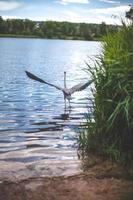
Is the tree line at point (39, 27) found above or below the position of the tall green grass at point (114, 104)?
above

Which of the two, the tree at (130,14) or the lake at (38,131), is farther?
the tree at (130,14)

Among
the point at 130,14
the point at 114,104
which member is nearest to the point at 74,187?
the point at 114,104

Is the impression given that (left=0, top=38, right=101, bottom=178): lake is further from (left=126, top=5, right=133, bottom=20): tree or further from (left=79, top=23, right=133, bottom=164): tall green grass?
(left=126, top=5, right=133, bottom=20): tree

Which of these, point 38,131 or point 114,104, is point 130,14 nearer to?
point 114,104

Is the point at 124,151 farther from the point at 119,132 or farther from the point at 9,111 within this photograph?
the point at 9,111

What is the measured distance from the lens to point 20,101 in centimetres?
2227

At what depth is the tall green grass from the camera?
9.07 metres

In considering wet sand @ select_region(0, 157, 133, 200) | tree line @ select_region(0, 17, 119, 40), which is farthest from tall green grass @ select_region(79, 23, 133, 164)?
tree line @ select_region(0, 17, 119, 40)

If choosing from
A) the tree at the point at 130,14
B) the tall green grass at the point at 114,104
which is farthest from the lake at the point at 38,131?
the tree at the point at 130,14

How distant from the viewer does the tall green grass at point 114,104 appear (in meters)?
9.07

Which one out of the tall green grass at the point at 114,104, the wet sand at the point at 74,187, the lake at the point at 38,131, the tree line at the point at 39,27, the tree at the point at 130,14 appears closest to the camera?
the wet sand at the point at 74,187

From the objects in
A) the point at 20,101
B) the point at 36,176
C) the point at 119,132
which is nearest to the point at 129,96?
the point at 119,132

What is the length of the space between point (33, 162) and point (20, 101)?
12065mm

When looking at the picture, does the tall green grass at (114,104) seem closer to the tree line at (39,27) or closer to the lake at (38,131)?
the lake at (38,131)
